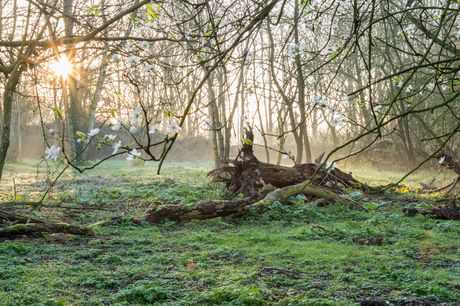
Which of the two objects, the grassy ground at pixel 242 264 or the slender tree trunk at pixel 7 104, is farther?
the slender tree trunk at pixel 7 104

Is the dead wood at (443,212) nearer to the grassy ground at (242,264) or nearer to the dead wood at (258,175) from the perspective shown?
the grassy ground at (242,264)

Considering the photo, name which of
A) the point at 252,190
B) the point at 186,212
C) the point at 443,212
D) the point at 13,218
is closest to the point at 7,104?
the point at 13,218

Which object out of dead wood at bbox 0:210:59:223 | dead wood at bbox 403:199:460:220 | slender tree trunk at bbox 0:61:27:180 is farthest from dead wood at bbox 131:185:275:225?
dead wood at bbox 403:199:460:220

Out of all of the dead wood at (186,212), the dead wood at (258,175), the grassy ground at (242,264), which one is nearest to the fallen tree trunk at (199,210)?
the dead wood at (186,212)

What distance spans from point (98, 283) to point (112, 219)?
2.40 metres

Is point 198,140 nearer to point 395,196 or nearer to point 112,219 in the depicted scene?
point 395,196

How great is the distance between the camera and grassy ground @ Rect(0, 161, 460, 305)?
98.3 inches

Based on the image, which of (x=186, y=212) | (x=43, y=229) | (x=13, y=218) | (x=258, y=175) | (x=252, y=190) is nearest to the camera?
(x=43, y=229)

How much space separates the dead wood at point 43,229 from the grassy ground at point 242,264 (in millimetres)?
100

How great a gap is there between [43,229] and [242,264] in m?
2.40

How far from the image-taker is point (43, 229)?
4.05 meters

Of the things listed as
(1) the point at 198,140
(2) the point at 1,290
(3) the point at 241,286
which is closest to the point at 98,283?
(2) the point at 1,290

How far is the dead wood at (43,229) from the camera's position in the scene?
3.86 metres

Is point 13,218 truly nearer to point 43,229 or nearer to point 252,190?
point 43,229
